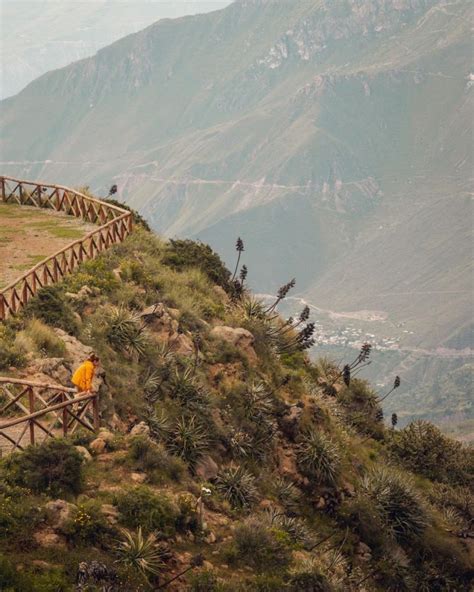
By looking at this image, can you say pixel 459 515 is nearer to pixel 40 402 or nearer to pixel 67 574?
pixel 40 402

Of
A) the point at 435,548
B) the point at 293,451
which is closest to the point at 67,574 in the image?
the point at 293,451

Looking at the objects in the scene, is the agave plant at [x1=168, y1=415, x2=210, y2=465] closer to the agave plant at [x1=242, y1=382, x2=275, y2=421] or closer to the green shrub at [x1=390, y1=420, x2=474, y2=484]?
the agave plant at [x1=242, y1=382, x2=275, y2=421]

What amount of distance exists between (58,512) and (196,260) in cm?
2413

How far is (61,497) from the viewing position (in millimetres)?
22875

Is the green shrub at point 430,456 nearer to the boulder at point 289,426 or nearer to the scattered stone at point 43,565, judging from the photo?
the boulder at point 289,426

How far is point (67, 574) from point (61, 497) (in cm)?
283

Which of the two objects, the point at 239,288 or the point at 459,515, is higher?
the point at 239,288

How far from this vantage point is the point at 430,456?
4375cm

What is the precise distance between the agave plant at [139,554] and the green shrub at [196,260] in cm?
2288

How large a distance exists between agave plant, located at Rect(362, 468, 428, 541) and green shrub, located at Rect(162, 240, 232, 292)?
14.3 meters

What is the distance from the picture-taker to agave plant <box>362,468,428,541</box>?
1304 inches

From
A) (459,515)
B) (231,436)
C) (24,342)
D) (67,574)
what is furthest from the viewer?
(459,515)

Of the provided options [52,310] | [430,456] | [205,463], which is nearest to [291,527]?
[205,463]

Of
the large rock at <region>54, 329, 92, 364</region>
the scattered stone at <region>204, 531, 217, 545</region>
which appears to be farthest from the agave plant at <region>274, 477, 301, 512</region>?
the large rock at <region>54, 329, 92, 364</region>
